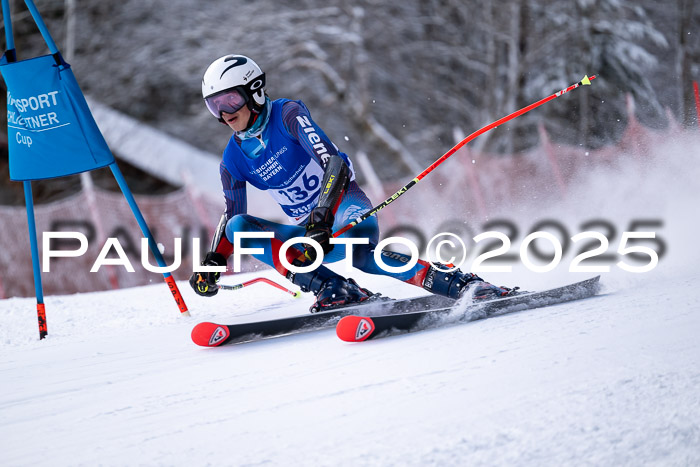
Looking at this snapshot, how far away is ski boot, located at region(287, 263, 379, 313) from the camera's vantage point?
3.94 m

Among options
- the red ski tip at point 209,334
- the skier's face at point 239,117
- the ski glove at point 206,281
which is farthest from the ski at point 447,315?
the skier's face at point 239,117

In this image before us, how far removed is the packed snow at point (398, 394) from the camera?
1.90m

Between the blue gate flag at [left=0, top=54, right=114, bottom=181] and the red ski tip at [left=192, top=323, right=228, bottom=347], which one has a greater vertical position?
the blue gate flag at [left=0, top=54, right=114, bottom=181]

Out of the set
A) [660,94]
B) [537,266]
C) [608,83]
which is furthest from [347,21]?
[537,266]

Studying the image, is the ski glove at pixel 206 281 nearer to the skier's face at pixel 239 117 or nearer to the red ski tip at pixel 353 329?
the skier's face at pixel 239 117

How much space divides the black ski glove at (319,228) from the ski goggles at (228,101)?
2.36 ft

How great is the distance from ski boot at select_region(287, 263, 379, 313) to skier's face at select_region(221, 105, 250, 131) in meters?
0.80

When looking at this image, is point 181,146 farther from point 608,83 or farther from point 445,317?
point 445,317

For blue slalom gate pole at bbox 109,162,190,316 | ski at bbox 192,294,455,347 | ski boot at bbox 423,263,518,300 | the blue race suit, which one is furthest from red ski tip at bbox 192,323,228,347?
blue slalom gate pole at bbox 109,162,190,316

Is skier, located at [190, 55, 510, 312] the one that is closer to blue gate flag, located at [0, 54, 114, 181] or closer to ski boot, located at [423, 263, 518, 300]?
ski boot, located at [423, 263, 518, 300]

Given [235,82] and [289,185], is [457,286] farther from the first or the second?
[235,82]

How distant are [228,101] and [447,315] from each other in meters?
1.51

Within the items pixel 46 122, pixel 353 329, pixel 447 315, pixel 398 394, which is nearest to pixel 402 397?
pixel 398 394

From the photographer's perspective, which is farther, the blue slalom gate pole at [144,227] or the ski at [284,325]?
the blue slalom gate pole at [144,227]
